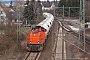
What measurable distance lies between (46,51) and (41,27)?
371 centimetres

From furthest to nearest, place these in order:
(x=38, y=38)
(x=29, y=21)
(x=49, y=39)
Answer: (x=29, y=21)
(x=49, y=39)
(x=38, y=38)

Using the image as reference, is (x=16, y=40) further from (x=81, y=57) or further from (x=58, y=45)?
(x=81, y=57)

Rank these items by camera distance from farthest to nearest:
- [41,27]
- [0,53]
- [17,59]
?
1. [41,27]
2. [0,53]
3. [17,59]

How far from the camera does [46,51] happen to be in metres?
25.4

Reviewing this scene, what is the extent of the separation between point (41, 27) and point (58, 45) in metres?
3.03

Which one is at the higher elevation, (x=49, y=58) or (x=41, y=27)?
(x=41, y=27)

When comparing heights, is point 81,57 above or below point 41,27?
below

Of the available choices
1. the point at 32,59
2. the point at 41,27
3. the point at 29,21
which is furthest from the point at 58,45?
the point at 29,21

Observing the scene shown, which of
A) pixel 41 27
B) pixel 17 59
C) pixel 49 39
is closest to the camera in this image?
pixel 17 59

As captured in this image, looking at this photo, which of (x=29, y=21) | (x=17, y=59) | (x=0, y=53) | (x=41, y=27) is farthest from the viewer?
(x=29, y=21)

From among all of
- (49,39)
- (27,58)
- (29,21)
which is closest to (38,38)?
(27,58)

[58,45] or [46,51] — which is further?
[58,45]

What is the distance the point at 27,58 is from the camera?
22.0 meters

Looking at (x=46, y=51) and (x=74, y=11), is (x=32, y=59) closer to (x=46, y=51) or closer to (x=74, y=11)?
(x=46, y=51)
